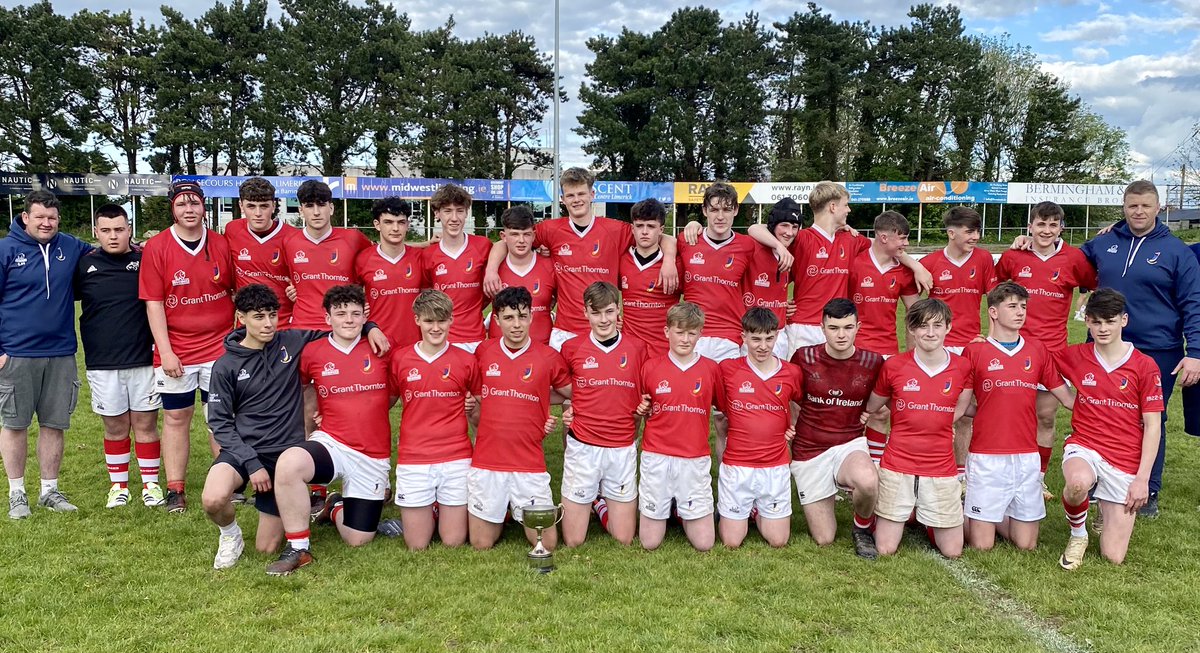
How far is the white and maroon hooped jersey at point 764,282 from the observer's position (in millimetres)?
5898

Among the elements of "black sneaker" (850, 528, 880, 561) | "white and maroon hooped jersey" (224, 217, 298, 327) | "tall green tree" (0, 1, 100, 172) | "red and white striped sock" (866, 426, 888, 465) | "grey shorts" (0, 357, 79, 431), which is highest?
"tall green tree" (0, 1, 100, 172)

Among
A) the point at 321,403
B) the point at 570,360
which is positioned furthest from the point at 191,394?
the point at 570,360

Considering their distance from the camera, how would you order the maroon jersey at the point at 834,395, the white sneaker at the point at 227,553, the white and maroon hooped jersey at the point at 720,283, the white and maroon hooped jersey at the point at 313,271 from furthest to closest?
the white and maroon hooped jersey at the point at 720,283 → the white and maroon hooped jersey at the point at 313,271 → the maroon jersey at the point at 834,395 → the white sneaker at the point at 227,553

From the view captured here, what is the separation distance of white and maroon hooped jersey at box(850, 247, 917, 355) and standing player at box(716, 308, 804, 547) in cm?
117

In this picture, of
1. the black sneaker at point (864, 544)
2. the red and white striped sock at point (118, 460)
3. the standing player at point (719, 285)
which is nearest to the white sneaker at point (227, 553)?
the red and white striped sock at point (118, 460)

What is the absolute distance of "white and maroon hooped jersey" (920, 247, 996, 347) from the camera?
19.2ft

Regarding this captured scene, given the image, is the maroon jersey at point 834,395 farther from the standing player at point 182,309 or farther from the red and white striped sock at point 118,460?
the red and white striped sock at point 118,460

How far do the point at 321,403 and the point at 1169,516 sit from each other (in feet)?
18.9

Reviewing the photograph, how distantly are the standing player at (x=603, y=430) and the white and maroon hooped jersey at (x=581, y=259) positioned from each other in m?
0.95

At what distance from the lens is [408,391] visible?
473 centimetres

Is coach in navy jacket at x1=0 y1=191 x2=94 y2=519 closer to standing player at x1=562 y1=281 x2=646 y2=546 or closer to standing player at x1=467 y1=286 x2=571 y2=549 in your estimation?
standing player at x1=467 y1=286 x2=571 y2=549

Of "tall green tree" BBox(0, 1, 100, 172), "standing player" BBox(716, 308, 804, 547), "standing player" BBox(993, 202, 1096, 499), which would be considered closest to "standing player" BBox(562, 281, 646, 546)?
"standing player" BBox(716, 308, 804, 547)

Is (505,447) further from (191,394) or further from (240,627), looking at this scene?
(191,394)

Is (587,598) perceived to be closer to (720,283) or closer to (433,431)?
(433,431)
